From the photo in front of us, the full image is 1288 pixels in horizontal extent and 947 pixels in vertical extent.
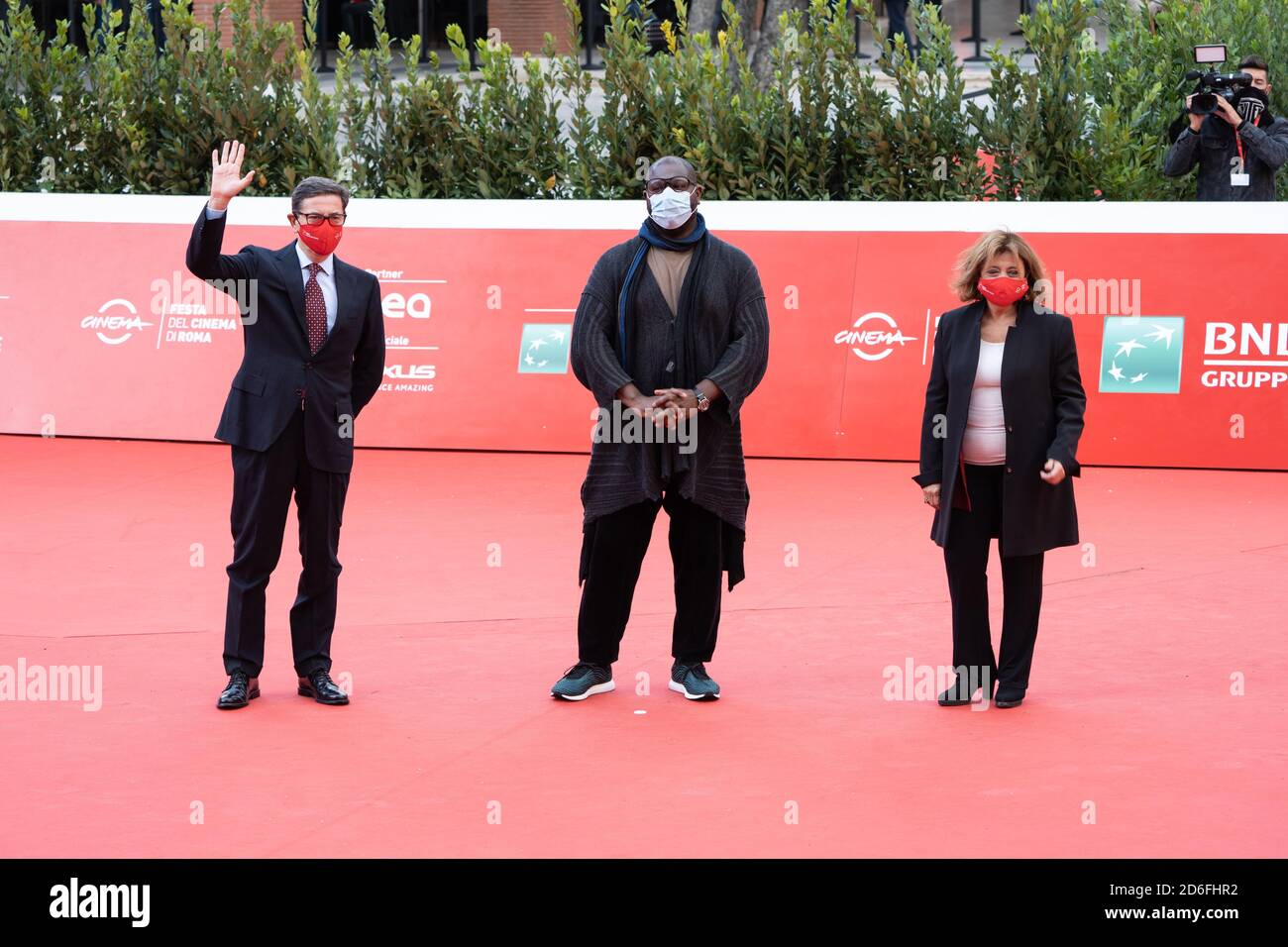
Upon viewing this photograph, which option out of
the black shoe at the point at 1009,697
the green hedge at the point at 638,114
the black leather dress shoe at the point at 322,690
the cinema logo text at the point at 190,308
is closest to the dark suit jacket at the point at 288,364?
the black leather dress shoe at the point at 322,690

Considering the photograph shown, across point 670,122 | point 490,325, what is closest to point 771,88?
point 670,122

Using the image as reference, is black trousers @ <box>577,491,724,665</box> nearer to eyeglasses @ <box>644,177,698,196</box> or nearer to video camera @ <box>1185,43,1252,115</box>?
eyeglasses @ <box>644,177,698,196</box>

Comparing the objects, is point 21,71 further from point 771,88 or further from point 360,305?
point 360,305

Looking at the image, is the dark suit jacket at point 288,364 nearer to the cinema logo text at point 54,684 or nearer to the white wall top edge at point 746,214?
the cinema logo text at point 54,684

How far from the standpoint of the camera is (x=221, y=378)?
13.3 metres

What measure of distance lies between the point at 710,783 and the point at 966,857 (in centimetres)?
112

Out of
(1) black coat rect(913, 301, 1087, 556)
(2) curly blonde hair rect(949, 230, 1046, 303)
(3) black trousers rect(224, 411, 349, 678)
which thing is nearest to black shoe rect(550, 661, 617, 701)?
(3) black trousers rect(224, 411, 349, 678)

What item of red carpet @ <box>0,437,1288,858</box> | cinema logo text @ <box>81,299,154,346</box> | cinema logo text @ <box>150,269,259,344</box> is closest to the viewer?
red carpet @ <box>0,437,1288,858</box>

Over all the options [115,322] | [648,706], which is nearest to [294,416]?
[648,706]

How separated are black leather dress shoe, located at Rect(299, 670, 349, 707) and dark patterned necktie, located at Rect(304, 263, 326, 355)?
1369 millimetres

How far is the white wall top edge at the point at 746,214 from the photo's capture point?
40.1 feet

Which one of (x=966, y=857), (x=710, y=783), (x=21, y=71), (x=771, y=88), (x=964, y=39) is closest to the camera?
(x=966, y=857)

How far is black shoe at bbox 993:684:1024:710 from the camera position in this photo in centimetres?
716

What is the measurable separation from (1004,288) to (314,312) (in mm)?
2862
